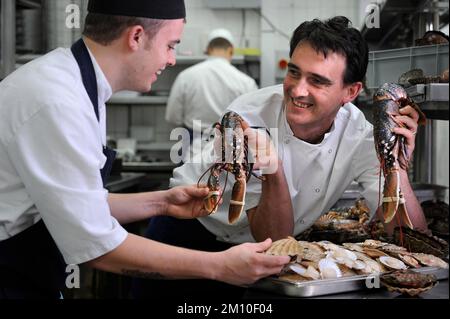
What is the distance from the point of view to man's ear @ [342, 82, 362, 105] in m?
→ 1.47

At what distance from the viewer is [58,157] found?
1220 millimetres

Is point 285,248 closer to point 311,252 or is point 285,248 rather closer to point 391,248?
point 311,252

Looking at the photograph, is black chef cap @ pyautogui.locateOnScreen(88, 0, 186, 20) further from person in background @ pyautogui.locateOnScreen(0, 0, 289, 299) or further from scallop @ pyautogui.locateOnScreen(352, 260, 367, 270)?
scallop @ pyautogui.locateOnScreen(352, 260, 367, 270)

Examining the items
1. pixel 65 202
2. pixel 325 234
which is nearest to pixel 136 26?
pixel 65 202

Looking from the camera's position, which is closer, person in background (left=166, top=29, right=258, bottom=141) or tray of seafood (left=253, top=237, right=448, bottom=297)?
tray of seafood (left=253, top=237, right=448, bottom=297)

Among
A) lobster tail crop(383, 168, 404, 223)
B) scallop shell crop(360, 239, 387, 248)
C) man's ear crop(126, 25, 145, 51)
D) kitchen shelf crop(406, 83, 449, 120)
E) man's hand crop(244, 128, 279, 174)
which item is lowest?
scallop shell crop(360, 239, 387, 248)

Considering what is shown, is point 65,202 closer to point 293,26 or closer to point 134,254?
point 134,254

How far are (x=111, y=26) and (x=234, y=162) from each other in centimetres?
35

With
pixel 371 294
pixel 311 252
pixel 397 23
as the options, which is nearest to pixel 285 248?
pixel 311 252

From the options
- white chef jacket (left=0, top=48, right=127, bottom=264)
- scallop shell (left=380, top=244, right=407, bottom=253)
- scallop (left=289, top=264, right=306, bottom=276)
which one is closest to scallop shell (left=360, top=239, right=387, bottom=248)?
scallop shell (left=380, top=244, right=407, bottom=253)

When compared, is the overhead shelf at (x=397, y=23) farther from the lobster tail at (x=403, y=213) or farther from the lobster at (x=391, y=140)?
the lobster tail at (x=403, y=213)

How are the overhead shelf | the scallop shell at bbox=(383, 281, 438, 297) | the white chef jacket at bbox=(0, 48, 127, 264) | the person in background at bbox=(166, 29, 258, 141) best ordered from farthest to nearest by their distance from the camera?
the person in background at bbox=(166, 29, 258, 141) < the overhead shelf < the scallop shell at bbox=(383, 281, 438, 297) < the white chef jacket at bbox=(0, 48, 127, 264)

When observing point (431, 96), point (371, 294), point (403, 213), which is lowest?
point (371, 294)

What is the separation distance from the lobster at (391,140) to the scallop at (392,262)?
0.27ft
